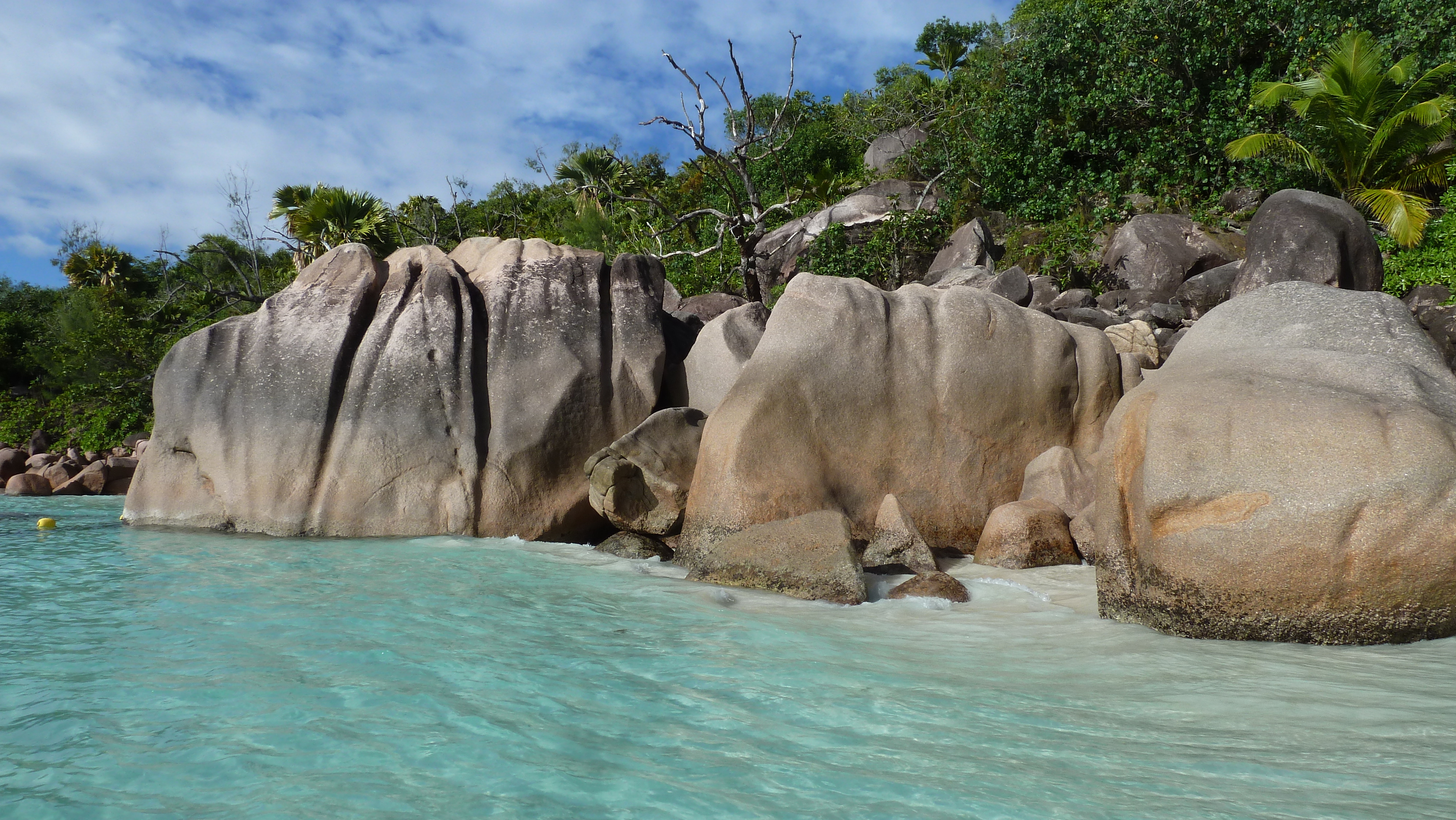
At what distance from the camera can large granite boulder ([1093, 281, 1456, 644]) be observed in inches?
145

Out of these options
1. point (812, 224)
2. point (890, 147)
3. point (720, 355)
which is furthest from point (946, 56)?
point (720, 355)

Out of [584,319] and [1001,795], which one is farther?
[584,319]

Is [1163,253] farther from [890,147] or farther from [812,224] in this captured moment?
[890,147]

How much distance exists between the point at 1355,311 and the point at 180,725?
19.1 feet

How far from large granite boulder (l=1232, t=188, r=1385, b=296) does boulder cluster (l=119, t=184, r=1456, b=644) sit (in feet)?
6.46

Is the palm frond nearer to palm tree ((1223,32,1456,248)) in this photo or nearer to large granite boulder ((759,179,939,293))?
palm tree ((1223,32,1456,248))

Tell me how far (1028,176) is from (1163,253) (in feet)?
15.2

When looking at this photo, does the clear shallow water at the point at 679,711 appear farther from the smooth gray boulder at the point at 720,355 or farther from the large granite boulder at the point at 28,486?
the large granite boulder at the point at 28,486

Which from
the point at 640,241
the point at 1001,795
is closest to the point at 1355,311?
the point at 1001,795

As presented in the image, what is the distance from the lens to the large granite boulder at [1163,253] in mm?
13852

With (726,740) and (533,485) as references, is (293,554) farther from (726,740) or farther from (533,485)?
(726,740)

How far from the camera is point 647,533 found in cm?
675

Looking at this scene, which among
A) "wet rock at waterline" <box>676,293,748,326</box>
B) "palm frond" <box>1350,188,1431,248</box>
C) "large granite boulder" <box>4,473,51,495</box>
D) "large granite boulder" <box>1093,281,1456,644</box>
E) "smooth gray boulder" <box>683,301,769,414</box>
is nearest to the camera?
"large granite boulder" <box>1093,281,1456,644</box>

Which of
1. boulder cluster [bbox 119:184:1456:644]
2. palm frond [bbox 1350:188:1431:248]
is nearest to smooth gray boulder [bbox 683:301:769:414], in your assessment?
boulder cluster [bbox 119:184:1456:644]
